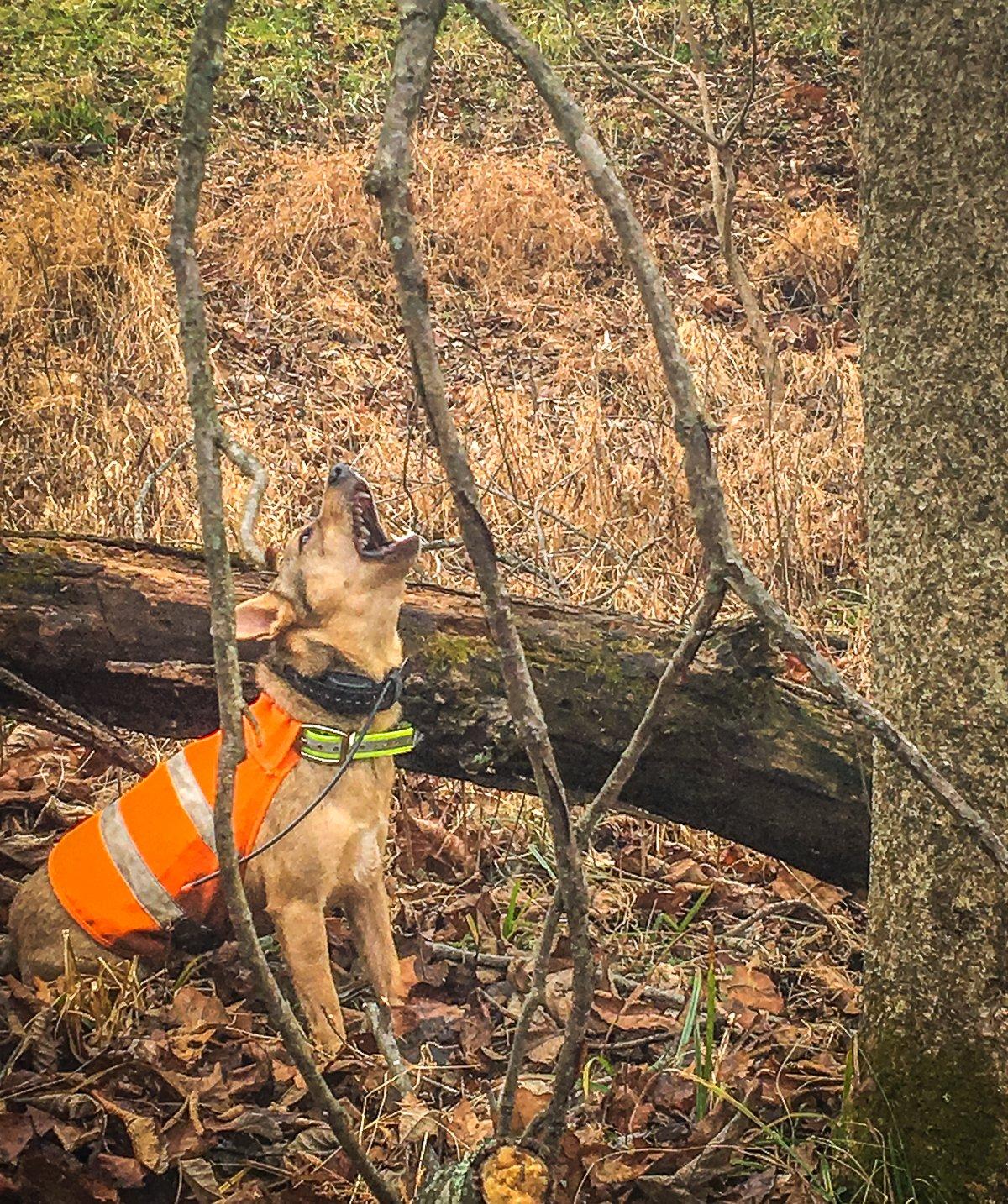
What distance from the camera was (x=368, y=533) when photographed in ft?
9.92

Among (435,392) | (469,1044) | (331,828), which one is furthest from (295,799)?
(435,392)

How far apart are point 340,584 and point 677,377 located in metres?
1.56

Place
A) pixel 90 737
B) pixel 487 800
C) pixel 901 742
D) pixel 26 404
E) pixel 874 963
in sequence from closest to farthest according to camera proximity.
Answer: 1. pixel 901 742
2. pixel 874 963
3. pixel 90 737
4. pixel 487 800
5. pixel 26 404

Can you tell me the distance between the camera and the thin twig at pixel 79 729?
3.15m

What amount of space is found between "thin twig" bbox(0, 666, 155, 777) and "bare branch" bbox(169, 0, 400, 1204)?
1.39 m

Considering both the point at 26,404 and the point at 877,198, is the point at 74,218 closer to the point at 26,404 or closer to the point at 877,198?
the point at 26,404

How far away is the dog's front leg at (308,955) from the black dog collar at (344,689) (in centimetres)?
44

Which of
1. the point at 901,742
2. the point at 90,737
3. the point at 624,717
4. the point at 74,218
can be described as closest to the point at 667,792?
the point at 624,717

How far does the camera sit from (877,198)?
2.48 meters

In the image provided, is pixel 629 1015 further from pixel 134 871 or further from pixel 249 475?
pixel 249 475

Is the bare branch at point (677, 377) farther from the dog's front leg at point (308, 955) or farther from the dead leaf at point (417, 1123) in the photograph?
the dog's front leg at point (308, 955)

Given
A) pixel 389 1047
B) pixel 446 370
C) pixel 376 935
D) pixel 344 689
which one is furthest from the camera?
pixel 446 370

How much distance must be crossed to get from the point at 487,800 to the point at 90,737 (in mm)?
1514

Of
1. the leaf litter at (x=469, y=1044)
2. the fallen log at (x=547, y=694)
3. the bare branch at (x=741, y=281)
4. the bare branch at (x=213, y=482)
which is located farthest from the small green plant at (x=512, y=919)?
the bare branch at (x=741, y=281)
